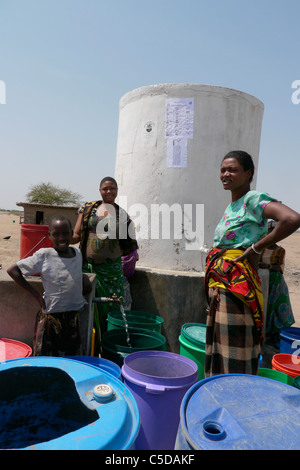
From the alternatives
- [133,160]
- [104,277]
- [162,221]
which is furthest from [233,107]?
[104,277]

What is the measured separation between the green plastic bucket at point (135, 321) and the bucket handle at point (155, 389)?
1.00m

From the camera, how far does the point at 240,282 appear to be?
192 centimetres

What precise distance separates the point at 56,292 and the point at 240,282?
1206 millimetres

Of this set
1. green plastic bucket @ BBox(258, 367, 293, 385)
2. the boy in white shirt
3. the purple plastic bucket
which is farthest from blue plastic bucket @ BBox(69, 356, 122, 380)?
green plastic bucket @ BBox(258, 367, 293, 385)

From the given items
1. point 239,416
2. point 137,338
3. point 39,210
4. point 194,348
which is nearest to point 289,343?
point 194,348

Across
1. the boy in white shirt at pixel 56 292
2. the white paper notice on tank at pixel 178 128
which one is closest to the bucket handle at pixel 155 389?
the boy in white shirt at pixel 56 292

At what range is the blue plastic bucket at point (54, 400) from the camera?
122cm

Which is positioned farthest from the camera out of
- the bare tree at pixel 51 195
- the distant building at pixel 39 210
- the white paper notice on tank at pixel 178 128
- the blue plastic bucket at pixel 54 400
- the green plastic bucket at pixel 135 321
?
the bare tree at pixel 51 195

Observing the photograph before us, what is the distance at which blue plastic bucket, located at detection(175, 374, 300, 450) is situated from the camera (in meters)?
1.01

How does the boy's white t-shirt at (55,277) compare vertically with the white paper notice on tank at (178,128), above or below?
below

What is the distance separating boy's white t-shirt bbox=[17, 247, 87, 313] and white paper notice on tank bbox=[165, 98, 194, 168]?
2.01 m

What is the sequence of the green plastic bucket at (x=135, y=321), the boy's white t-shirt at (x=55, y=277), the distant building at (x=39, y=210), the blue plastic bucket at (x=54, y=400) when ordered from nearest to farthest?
the blue plastic bucket at (x=54, y=400), the boy's white t-shirt at (x=55, y=277), the green plastic bucket at (x=135, y=321), the distant building at (x=39, y=210)

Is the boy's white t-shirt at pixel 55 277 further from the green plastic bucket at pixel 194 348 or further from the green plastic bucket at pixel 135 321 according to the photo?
the green plastic bucket at pixel 194 348

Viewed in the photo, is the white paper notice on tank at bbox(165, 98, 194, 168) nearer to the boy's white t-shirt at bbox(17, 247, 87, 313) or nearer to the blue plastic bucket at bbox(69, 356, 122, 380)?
the boy's white t-shirt at bbox(17, 247, 87, 313)
